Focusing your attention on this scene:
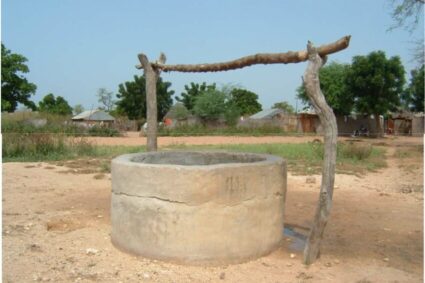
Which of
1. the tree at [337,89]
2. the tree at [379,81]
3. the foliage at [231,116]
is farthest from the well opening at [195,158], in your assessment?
the foliage at [231,116]

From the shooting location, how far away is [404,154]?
15633 mm

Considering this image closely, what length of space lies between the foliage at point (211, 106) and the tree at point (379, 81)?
505 inches

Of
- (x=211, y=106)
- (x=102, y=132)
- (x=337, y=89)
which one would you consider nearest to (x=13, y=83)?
(x=102, y=132)

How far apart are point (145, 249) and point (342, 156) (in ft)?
33.6

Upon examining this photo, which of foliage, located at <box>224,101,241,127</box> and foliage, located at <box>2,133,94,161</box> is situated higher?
foliage, located at <box>224,101,241,127</box>

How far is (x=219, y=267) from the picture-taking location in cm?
398

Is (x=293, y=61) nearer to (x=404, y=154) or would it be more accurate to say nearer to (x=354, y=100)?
(x=404, y=154)

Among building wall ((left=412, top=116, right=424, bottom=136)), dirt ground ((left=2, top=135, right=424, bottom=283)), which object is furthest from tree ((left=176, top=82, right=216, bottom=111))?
dirt ground ((left=2, top=135, right=424, bottom=283))

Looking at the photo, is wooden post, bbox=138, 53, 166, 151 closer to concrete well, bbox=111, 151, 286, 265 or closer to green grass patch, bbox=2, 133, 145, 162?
concrete well, bbox=111, 151, 286, 265

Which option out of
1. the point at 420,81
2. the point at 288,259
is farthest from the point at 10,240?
the point at 420,81

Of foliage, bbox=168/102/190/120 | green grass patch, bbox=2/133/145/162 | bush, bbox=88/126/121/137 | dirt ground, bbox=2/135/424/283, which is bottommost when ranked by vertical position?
dirt ground, bbox=2/135/424/283

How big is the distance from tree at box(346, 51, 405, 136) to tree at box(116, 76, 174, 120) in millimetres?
20172

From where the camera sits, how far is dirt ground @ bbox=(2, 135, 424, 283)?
12.4 ft

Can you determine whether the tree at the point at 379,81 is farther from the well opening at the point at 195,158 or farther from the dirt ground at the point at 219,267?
the well opening at the point at 195,158
